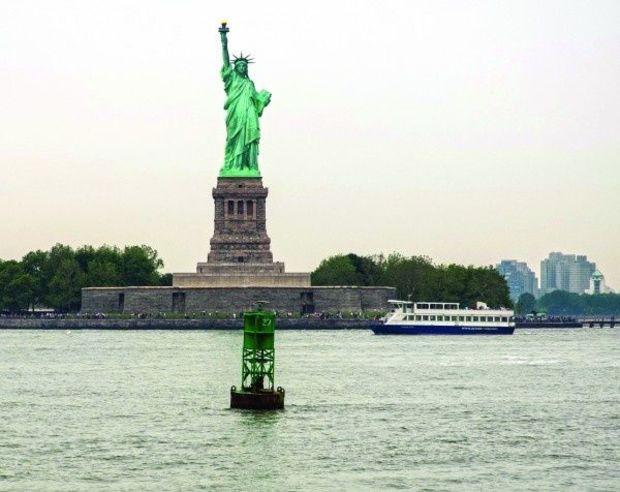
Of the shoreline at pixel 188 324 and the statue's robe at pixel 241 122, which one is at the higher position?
the statue's robe at pixel 241 122

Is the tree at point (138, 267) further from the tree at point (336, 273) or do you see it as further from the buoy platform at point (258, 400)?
the buoy platform at point (258, 400)

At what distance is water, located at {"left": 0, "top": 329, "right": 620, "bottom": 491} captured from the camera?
3462 centimetres

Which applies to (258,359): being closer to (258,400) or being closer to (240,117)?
(258,400)

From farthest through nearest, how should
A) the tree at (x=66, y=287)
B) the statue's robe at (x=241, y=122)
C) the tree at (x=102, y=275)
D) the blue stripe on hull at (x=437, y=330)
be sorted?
the tree at (x=66, y=287), the tree at (x=102, y=275), the statue's robe at (x=241, y=122), the blue stripe on hull at (x=437, y=330)

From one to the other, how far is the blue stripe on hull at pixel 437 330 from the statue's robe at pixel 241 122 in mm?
14901

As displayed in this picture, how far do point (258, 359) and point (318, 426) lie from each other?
2.22 meters

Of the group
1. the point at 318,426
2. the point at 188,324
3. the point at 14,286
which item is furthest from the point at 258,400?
the point at 14,286

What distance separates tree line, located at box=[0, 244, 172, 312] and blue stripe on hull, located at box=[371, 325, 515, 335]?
2963 centimetres

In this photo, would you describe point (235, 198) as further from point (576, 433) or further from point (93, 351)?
point (576, 433)

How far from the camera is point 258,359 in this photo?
42.9 m

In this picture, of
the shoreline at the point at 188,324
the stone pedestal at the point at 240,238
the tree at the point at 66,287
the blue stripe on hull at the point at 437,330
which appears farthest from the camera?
the tree at the point at 66,287

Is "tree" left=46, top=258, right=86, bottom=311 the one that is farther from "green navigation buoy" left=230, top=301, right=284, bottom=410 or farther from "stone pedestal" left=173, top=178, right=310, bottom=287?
"green navigation buoy" left=230, top=301, right=284, bottom=410

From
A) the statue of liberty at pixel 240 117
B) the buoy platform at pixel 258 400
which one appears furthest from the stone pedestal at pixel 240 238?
the buoy platform at pixel 258 400

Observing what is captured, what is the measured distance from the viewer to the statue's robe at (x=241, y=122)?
11625cm
